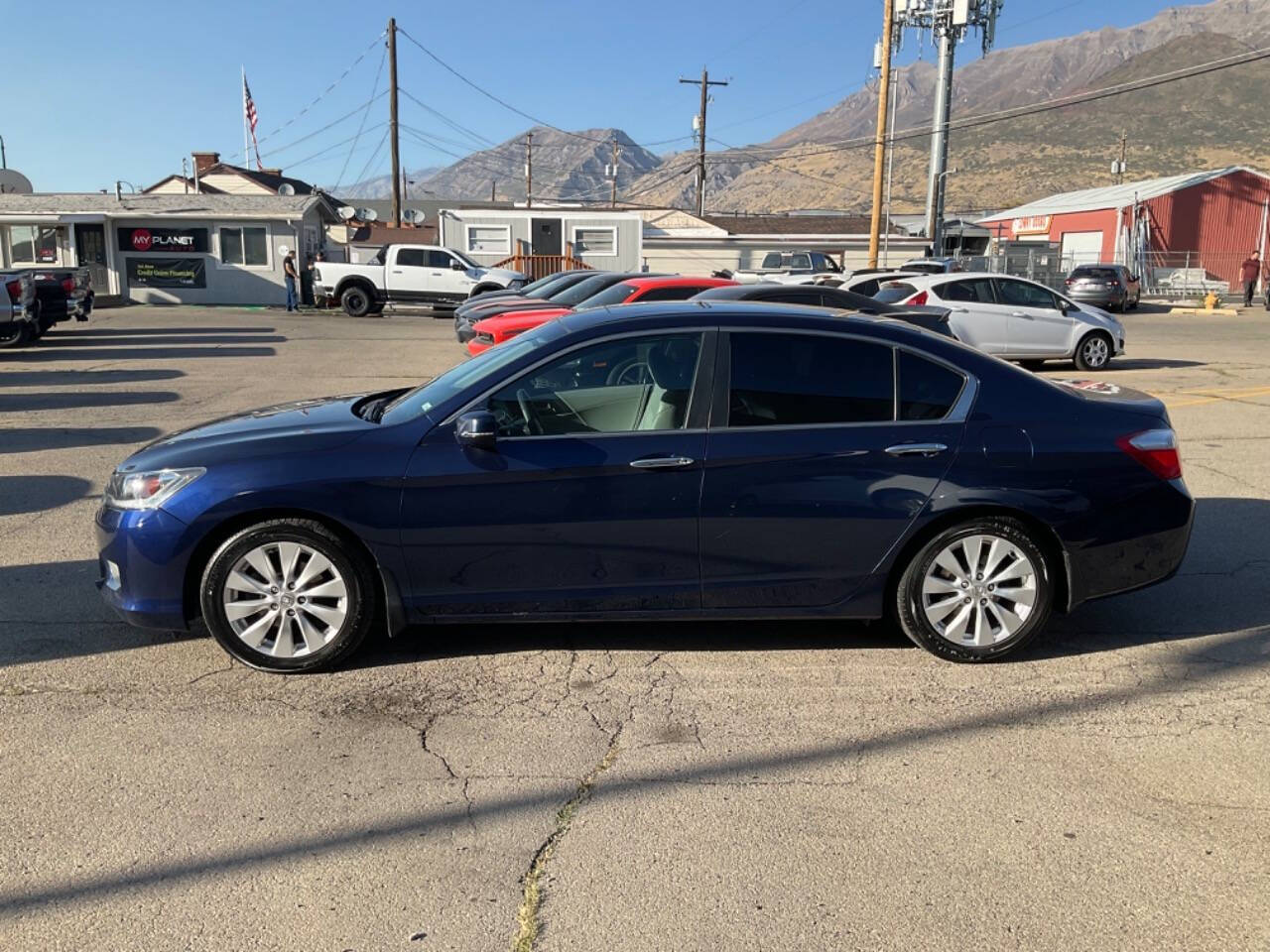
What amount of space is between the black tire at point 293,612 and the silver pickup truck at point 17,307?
15.5 metres

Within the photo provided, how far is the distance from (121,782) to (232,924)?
40.2 inches

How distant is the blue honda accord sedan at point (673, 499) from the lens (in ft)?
14.4

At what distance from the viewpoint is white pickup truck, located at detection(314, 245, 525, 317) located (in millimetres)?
28609

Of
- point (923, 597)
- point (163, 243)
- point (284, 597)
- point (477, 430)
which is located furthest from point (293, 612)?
point (163, 243)

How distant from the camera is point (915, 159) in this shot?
152 m

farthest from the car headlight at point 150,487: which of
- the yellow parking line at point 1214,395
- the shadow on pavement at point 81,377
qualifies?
the yellow parking line at point 1214,395

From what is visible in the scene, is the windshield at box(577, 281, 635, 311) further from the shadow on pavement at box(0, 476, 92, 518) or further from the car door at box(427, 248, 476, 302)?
the car door at box(427, 248, 476, 302)

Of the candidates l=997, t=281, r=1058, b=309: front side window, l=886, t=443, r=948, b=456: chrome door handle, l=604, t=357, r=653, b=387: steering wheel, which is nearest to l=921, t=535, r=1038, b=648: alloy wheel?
l=886, t=443, r=948, b=456: chrome door handle

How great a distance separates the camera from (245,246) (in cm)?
3291

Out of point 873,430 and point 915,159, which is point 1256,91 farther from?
point 873,430

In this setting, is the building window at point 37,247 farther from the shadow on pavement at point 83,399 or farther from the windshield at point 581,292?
the windshield at point 581,292

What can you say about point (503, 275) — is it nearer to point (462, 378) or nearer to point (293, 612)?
point (462, 378)

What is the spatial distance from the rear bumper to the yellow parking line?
8.40 m

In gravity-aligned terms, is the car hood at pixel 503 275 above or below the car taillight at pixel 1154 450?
above
